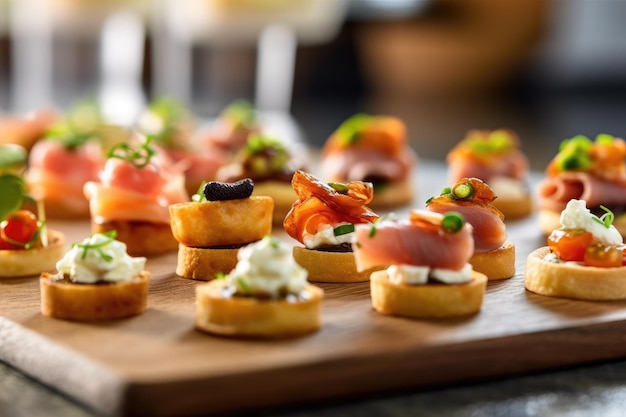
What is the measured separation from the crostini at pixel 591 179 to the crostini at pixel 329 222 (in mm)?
1318

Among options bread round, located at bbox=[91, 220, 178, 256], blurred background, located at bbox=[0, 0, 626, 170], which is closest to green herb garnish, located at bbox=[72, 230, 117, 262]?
bread round, located at bbox=[91, 220, 178, 256]

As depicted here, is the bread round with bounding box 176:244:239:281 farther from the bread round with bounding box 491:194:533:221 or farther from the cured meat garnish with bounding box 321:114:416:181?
the cured meat garnish with bounding box 321:114:416:181

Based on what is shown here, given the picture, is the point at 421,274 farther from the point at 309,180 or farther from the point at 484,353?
the point at 309,180

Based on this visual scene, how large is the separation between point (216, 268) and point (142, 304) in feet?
1.88

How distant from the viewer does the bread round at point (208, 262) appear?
3678 mm

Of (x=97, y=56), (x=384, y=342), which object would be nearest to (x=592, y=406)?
(x=384, y=342)

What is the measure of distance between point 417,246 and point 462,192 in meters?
A: 0.67

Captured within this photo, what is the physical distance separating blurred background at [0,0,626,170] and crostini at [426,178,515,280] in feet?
31.5

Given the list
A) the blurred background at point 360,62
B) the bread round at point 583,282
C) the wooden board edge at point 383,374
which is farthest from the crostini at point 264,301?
the blurred background at point 360,62

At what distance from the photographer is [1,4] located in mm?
14438

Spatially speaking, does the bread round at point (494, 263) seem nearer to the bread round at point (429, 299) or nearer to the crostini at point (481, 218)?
the crostini at point (481, 218)

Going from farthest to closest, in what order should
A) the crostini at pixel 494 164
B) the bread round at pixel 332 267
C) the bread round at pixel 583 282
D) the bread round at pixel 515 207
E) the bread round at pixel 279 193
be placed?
the crostini at pixel 494 164
the bread round at pixel 515 207
the bread round at pixel 279 193
the bread round at pixel 332 267
the bread round at pixel 583 282

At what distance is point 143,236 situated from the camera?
4289mm

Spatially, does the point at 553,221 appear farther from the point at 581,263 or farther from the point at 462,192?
the point at 581,263
